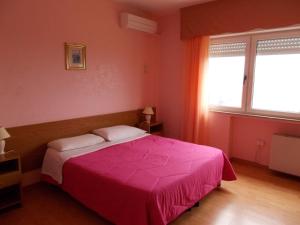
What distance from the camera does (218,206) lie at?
2.45 meters

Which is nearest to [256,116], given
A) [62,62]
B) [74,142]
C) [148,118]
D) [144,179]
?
[148,118]

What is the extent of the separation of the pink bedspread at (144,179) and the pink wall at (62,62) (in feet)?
2.83

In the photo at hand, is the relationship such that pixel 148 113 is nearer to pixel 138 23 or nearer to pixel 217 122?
pixel 217 122

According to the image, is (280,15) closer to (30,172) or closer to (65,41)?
(65,41)

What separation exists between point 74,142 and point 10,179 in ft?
2.50

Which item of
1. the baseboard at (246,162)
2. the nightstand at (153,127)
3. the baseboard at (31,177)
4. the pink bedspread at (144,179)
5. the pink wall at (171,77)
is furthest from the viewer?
the pink wall at (171,77)

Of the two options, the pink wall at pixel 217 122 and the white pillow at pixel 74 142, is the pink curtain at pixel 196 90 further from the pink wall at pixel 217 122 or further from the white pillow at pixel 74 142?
the white pillow at pixel 74 142

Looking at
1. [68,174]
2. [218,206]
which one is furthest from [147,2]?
[218,206]

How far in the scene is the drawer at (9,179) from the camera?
2.22m

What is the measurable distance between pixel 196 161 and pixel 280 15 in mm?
2130

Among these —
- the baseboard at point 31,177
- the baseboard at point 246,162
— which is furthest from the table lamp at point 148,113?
the baseboard at point 31,177

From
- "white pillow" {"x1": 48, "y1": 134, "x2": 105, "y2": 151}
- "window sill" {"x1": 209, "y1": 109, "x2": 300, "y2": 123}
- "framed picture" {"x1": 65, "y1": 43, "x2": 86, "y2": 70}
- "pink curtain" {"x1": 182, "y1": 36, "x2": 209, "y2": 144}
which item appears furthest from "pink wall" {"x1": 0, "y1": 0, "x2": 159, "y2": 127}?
"window sill" {"x1": 209, "y1": 109, "x2": 300, "y2": 123}

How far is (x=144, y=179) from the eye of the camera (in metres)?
2.00

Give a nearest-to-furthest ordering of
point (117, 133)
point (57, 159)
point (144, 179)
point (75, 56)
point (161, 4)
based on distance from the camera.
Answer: point (144, 179) < point (57, 159) < point (75, 56) < point (117, 133) < point (161, 4)
